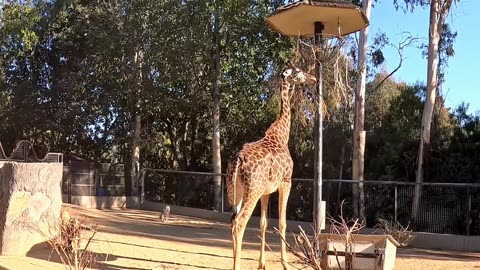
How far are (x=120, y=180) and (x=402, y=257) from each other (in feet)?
53.5

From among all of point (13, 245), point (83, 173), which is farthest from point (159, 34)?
point (13, 245)

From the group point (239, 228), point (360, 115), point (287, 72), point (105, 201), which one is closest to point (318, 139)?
point (287, 72)

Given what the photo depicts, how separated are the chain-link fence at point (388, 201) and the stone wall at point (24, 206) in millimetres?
9882

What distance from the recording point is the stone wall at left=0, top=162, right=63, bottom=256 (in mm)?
10039

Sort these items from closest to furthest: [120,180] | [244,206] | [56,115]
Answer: [244,206] → [120,180] → [56,115]

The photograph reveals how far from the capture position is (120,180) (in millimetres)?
27703

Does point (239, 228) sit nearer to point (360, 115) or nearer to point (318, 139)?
point (318, 139)

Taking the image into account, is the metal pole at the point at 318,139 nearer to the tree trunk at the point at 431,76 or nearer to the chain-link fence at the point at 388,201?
the chain-link fence at the point at 388,201

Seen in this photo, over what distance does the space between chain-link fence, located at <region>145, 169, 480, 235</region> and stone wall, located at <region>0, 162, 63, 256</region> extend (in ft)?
32.4

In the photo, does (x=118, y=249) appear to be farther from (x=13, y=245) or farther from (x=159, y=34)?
(x=159, y=34)

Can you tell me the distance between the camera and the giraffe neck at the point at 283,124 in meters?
10.9

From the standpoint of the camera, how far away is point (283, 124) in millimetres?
11156

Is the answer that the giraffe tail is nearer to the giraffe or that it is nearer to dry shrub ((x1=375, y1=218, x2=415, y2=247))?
the giraffe

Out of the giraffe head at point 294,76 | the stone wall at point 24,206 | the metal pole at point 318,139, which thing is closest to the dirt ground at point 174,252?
the stone wall at point 24,206
